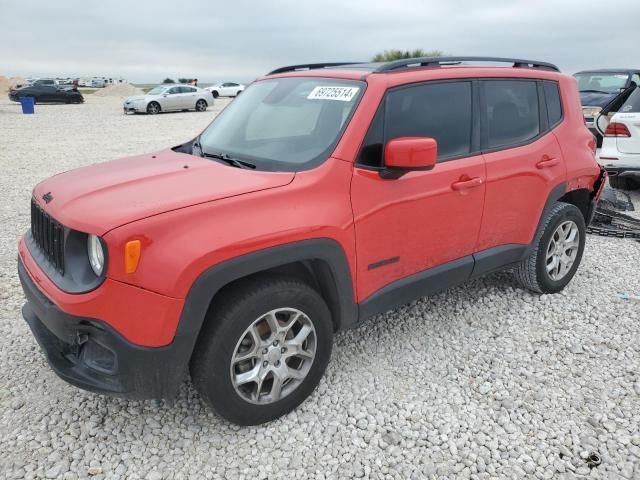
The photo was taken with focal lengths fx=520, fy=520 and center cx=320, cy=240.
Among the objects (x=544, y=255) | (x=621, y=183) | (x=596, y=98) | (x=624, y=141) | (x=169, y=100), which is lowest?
(x=169, y=100)

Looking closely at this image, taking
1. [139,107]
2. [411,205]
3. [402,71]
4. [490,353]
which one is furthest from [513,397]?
[139,107]

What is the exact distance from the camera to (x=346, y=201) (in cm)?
272

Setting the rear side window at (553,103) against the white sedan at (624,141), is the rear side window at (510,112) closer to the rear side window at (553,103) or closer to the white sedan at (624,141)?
the rear side window at (553,103)

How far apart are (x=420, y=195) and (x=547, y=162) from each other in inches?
54.0

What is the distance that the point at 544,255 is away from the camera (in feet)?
13.4

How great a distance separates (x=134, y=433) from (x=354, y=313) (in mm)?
1307

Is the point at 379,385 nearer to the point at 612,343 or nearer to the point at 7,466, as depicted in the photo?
the point at 612,343

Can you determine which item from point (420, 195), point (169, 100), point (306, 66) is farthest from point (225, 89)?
point (420, 195)

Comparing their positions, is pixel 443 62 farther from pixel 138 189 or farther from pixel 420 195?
pixel 138 189

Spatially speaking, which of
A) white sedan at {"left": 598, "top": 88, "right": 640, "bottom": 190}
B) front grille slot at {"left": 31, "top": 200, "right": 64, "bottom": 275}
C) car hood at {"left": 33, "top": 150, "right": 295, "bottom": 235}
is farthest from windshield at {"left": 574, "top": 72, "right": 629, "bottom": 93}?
front grille slot at {"left": 31, "top": 200, "right": 64, "bottom": 275}

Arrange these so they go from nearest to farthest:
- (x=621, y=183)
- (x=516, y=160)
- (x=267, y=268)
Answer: (x=267, y=268)
(x=516, y=160)
(x=621, y=183)

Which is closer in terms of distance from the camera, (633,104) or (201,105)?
(633,104)

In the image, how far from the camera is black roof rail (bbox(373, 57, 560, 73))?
314cm

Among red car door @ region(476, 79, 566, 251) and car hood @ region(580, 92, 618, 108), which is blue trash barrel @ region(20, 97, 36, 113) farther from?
red car door @ region(476, 79, 566, 251)
